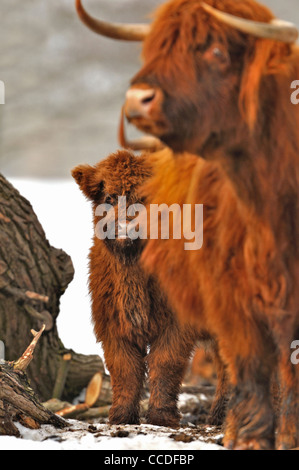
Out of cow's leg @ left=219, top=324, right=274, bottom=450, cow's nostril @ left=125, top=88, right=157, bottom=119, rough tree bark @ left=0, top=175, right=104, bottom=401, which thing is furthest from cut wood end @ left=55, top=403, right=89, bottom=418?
cow's nostril @ left=125, top=88, right=157, bottom=119

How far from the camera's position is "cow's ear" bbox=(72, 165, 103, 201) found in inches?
175

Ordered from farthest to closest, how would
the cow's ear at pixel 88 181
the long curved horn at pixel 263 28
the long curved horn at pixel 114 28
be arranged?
the cow's ear at pixel 88 181
the long curved horn at pixel 114 28
the long curved horn at pixel 263 28

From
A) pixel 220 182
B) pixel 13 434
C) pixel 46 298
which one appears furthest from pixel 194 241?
pixel 46 298

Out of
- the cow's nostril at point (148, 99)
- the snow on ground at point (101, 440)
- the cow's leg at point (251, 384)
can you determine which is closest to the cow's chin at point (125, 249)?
the snow on ground at point (101, 440)

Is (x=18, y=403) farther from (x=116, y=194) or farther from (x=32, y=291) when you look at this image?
(x=32, y=291)

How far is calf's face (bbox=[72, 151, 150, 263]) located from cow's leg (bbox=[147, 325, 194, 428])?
22.0 inches

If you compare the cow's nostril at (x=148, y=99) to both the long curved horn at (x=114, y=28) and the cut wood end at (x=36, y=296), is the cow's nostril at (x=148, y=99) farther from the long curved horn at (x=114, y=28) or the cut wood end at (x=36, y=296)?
the cut wood end at (x=36, y=296)

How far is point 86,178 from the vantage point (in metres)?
4.48

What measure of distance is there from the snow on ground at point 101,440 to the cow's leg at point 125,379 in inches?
22.0

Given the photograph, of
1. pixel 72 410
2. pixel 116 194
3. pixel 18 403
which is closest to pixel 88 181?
pixel 116 194

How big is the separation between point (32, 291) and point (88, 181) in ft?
4.45

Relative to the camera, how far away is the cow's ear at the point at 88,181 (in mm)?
4441

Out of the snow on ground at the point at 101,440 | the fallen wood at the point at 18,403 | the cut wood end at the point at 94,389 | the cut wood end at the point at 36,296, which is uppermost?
the cut wood end at the point at 36,296

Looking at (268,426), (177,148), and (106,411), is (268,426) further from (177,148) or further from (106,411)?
(106,411)
